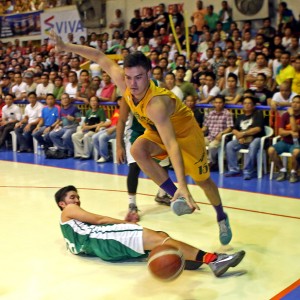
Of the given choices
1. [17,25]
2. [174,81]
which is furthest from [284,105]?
[17,25]

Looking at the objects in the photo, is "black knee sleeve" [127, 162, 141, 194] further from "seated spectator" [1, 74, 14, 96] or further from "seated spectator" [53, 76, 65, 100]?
"seated spectator" [1, 74, 14, 96]

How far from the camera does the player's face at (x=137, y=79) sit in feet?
12.3

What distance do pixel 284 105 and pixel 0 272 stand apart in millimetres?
5099

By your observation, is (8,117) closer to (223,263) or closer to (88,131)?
(88,131)

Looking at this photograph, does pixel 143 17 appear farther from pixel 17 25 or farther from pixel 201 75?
pixel 17 25

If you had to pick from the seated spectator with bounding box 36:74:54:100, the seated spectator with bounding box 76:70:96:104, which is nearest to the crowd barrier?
the seated spectator with bounding box 76:70:96:104

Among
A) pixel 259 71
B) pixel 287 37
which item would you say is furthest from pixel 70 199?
pixel 287 37

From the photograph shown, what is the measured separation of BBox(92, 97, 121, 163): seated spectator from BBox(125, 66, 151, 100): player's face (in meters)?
5.20

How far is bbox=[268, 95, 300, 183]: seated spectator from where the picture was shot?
23.2 ft

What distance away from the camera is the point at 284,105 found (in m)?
7.59

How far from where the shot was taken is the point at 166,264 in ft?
10.9

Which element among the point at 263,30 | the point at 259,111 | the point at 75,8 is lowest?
the point at 259,111

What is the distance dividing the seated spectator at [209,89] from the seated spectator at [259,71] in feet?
2.50

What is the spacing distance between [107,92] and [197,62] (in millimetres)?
2336
